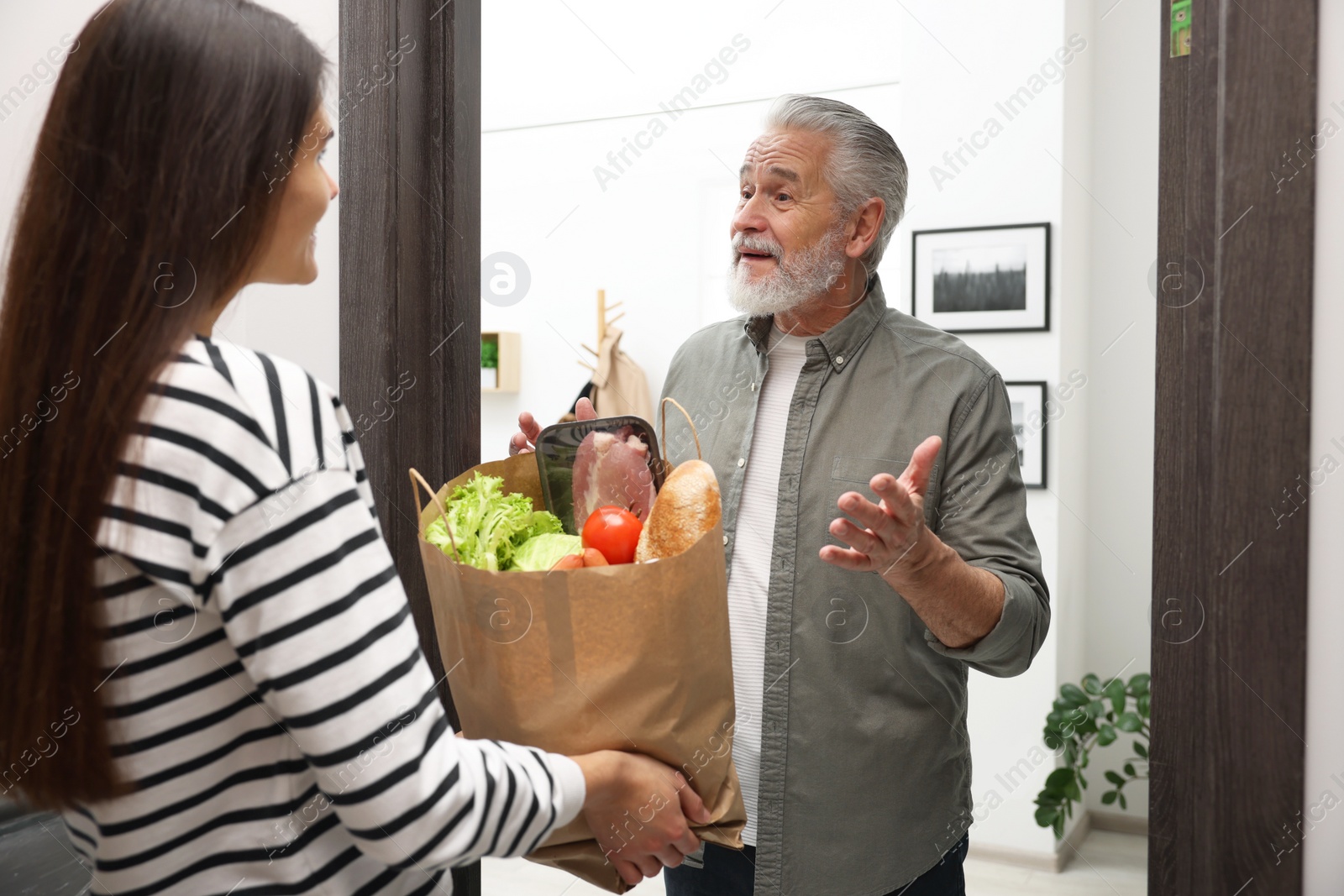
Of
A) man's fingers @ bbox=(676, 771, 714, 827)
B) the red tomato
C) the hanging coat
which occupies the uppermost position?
the hanging coat

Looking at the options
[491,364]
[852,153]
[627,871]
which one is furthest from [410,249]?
[491,364]

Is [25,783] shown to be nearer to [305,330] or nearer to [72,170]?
[72,170]

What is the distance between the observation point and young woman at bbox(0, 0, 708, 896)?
2.22ft

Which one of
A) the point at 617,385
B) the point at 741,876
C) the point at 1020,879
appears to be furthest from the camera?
the point at 617,385

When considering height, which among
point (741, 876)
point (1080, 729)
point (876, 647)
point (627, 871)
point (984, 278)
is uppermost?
point (984, 278)

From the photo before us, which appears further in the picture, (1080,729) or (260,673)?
(1080,729)

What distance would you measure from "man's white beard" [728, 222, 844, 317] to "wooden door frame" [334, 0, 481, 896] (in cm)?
44

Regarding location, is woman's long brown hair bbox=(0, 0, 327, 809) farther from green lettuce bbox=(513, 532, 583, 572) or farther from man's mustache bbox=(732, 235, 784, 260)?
man's mustache bbox=(732, 235, 784, 260)

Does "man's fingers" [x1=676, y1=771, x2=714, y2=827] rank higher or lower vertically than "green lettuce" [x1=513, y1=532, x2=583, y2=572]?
lower

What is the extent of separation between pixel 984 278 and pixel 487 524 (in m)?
2.62

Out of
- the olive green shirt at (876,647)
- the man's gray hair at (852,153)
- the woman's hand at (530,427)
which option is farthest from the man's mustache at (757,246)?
the woman's hand at (530,427)

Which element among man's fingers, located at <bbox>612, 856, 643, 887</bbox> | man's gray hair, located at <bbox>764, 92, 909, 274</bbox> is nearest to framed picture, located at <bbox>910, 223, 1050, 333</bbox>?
man's gray hair, located at <bbox>764, 92, 909, 274</bbox>

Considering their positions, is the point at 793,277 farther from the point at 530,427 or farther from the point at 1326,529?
the point at 1326,529

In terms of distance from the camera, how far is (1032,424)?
323 centimetres
